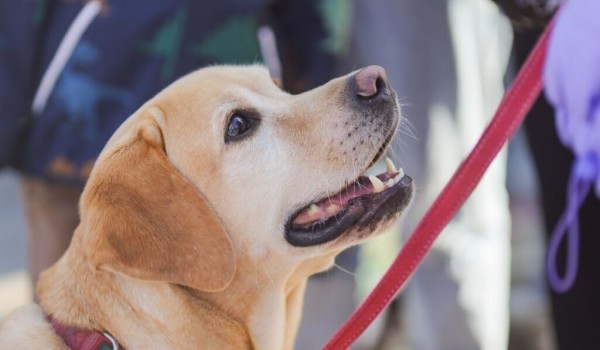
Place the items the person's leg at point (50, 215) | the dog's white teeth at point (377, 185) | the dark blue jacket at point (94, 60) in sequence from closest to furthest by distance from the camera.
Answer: the dog's white teeth at point (377, 185) → the dark blue jacket at point (94, 60) → the person's leg at point (50, 215)

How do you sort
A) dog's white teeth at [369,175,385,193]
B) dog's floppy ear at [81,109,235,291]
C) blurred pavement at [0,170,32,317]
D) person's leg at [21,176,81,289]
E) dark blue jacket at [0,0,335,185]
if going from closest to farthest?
dog's floppy ear at [81,109,235,291], dog's white teeth at [369,175,385,193], dark blue jacket at [0,0,335,185], person's leg at [21,176,81,289], blurred pavement at [0,170,32,317]

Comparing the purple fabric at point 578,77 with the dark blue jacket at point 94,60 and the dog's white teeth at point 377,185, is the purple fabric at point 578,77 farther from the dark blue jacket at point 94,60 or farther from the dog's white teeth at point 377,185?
the dark blue jacket at point 94,60

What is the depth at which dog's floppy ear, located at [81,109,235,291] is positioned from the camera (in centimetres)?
211

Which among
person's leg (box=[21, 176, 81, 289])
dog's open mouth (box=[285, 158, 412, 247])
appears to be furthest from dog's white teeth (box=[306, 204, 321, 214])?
person's leg (box=[21, 176, 81, 289])

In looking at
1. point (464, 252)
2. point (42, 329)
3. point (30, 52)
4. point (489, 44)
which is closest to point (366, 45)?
point (489, 44)

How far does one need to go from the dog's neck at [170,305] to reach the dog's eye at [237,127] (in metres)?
0.31

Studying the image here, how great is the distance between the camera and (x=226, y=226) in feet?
7.58

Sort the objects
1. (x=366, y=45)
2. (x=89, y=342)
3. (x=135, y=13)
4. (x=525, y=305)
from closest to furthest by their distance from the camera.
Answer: (x=89, y=342), (x=135, y=13), (x=366, y=45), (x=525, y=305)

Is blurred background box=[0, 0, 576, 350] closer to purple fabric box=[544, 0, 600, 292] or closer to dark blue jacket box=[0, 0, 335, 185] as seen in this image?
dark blue jacket box=[0, 0, 335, 185]

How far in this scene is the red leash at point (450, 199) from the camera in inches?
88.2

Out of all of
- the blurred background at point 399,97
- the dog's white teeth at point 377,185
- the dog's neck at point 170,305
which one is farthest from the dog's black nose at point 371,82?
the blurred background at point 399,97

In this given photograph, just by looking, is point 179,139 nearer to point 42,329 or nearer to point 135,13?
point 42,329

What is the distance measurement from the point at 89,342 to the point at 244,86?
76 centimetres

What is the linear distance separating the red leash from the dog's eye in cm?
48
